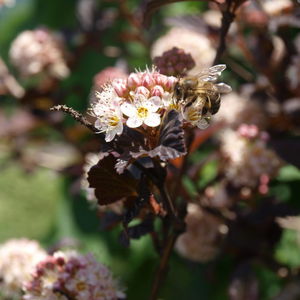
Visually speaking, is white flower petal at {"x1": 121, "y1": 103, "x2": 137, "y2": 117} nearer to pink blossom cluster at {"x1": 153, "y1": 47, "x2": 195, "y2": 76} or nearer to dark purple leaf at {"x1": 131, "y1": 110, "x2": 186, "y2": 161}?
dark purple leaf at {"x1": 131, "y1": 110, "x2": 186, "y2": 161}

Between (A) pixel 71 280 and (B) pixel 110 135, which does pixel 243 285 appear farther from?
(B) pixel 110 135

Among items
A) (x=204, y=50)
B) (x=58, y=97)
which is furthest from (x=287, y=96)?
(x=58, y=97)

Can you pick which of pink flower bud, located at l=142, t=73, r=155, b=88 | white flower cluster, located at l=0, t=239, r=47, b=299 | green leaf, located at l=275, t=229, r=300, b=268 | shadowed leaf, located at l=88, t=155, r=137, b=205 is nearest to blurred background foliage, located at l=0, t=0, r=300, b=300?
green leaf, located at l=275, t=229, r=300, b=268

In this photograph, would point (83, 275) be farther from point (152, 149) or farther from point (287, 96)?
point (287, 96)

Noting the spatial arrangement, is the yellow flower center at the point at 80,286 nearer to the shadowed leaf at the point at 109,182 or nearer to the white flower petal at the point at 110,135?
the shadowed leaf at the point at 109,182

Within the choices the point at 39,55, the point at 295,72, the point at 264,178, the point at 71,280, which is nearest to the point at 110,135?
the point at 71,280
